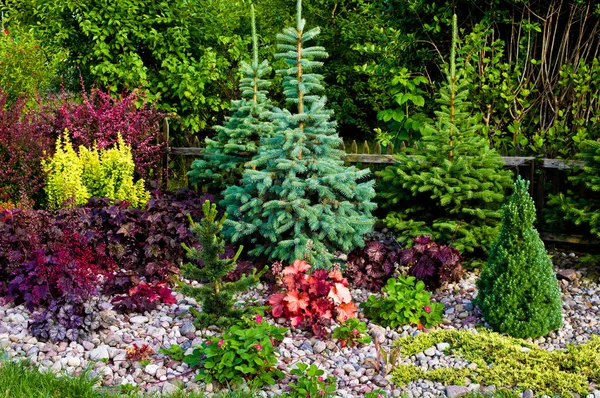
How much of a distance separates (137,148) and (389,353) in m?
4.18

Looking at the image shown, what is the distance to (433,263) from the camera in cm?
520

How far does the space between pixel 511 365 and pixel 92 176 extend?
14.1 ft

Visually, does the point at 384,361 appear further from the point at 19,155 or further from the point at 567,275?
the point at 19,155

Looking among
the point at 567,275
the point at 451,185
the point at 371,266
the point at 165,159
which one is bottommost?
→ the point at 567,275

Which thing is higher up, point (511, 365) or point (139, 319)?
point (139, 319)

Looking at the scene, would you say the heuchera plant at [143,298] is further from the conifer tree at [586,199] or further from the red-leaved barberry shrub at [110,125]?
the conifer tree at [586,199]

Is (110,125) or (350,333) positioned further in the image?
(110,125)

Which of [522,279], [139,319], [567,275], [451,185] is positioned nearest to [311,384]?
[139,319]

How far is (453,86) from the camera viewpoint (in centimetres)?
607

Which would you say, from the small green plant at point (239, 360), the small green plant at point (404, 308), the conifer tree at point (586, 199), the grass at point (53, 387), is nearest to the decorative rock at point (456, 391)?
the small green plant at point (404, 308)

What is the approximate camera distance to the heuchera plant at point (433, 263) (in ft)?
16.9

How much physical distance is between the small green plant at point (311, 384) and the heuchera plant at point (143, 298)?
139 cm

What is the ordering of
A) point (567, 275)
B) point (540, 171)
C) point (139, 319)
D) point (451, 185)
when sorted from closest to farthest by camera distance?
point (139, 319) < point (567, 275) < point (451, 185) < point (540, 171)

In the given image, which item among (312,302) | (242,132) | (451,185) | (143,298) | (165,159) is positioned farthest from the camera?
(165,159)
